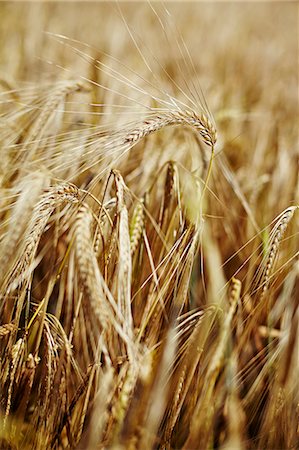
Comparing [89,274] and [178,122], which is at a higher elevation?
[178,122]

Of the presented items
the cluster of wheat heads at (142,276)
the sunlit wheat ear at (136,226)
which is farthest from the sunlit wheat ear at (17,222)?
the sunlit wheat ear at (136,226)

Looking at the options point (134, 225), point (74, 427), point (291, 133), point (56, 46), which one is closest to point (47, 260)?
point (134, 225)

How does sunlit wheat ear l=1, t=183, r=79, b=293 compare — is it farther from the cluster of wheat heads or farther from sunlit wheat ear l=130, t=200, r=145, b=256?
sunlit wheat ear l=130, t=200, r=145, b=256

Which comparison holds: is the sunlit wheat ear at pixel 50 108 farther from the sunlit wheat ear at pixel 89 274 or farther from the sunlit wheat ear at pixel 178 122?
the sunlit wheat ear at pixel 89 274

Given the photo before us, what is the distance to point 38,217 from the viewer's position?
0.70 m

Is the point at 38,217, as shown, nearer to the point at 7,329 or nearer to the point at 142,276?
the point at 7,329

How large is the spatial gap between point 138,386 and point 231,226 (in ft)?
1.82

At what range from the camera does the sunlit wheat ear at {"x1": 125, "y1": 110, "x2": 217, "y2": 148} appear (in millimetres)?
745

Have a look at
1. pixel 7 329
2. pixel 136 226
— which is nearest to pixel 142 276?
pixel 136 226

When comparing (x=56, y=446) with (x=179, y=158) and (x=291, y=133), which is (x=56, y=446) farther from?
(x=291, y=133)

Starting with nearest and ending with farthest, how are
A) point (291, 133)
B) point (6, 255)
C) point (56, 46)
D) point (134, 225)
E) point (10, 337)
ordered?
1. point (6, 255)
2. point (10, 337)
3. point (134, 225)
4. point (291, 133)
5. point (56, 46)

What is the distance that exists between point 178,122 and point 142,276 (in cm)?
29

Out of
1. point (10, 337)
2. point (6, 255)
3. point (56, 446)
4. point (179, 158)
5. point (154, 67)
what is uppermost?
point (154, 67)

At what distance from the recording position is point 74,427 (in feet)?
2.51
